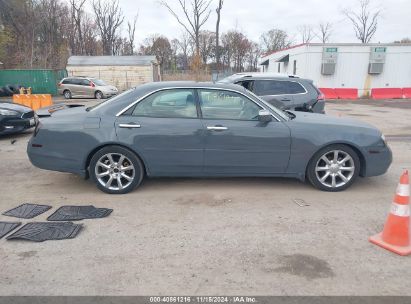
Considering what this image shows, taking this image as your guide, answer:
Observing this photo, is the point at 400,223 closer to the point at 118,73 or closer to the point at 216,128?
the point at 216,128

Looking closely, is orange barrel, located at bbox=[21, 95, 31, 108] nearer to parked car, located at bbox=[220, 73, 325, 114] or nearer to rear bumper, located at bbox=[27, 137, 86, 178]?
parked car, located at bbox=[220, 73, 325, 114]

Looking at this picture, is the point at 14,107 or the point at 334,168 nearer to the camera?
the point at 334,168

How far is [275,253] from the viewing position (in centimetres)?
321

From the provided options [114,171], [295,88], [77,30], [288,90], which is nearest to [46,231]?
[114,171]

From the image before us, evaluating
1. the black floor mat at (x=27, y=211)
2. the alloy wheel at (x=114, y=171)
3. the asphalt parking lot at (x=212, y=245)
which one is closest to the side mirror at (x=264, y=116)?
the asphalt parking lot at (x=212, y=245)

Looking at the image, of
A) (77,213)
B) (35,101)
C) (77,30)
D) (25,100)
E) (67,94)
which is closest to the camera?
(77,213)

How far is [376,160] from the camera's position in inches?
187

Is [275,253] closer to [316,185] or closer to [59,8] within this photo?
[316,185]

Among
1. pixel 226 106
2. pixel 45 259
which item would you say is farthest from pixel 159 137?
pixel 45 259

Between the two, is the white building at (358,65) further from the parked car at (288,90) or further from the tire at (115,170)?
the tire at (115,170)

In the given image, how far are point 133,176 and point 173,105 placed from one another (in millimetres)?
1128

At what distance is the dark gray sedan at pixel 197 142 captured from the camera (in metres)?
4.58

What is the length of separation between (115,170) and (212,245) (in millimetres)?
1958

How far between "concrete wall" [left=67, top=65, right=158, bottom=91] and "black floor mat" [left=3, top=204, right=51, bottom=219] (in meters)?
29.3
